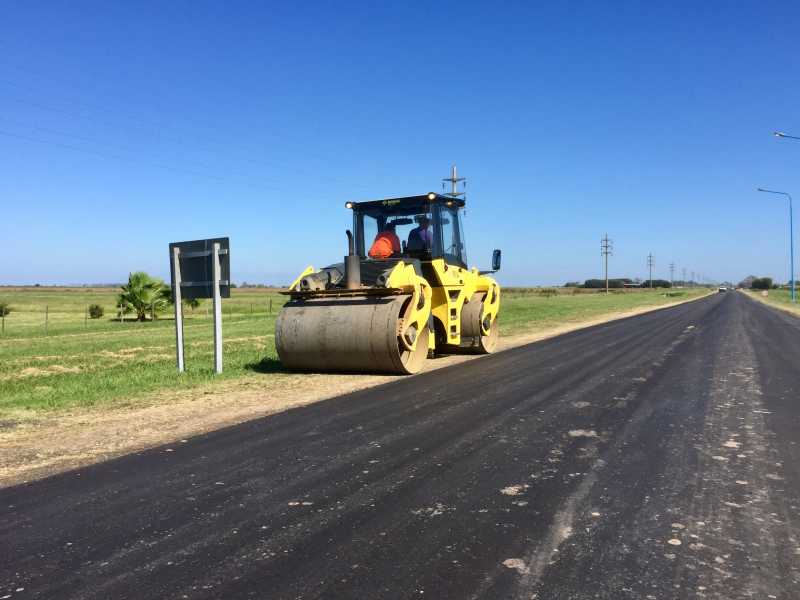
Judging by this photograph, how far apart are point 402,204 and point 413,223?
17.9 inches

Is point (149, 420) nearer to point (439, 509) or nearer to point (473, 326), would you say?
point (439, 509)

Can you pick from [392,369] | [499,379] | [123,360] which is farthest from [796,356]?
Result: [123,360]

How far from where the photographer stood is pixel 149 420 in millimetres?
7488

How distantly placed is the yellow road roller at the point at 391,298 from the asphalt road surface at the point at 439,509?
2.69m

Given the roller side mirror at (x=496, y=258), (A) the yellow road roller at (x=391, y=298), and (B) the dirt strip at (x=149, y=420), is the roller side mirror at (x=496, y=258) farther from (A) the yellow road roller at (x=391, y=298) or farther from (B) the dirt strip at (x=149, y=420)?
(B) the dirt strip at (x=149, y=420)

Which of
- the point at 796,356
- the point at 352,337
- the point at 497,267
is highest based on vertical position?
the point at 497,267

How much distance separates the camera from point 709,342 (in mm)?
15984

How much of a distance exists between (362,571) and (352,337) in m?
7.14

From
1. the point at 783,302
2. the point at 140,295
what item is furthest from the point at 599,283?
the point at 140,295

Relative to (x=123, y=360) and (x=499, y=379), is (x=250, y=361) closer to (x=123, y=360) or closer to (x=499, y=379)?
(x=123, y=360)

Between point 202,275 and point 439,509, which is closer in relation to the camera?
point 439,509

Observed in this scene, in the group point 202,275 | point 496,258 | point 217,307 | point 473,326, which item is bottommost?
point 473,326

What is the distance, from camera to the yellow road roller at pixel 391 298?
10469mm

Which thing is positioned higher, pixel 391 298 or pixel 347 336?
pixel 391 298
